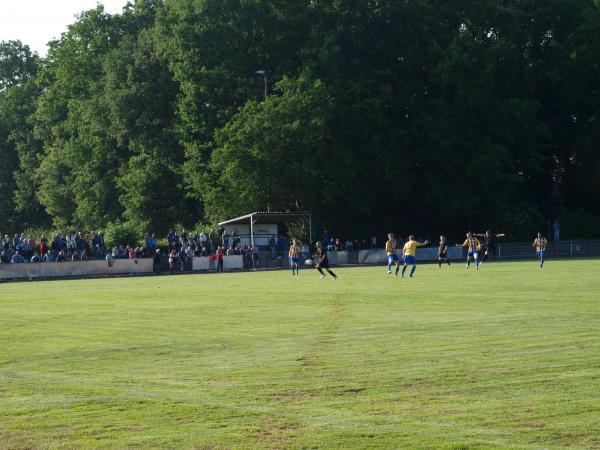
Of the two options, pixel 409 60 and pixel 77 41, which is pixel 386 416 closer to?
pixel 409 60

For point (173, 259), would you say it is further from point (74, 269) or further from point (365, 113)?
point (365, 113)

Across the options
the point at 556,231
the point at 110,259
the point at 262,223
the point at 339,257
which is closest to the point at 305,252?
the point at 339,257

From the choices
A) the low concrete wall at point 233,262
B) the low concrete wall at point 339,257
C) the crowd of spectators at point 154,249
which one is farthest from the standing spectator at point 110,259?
the low concrete wall at point 339,257

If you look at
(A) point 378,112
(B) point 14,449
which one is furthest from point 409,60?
(B) point 14,449

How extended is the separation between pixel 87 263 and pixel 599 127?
131ft

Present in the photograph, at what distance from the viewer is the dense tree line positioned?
69.1 metres

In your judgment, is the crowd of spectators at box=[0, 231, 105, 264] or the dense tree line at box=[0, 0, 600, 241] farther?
the dense tree line at box=[0, 0, 600, 241]

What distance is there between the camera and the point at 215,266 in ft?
202

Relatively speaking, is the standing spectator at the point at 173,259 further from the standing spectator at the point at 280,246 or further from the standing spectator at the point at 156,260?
the standing spectator at the point at 280,246

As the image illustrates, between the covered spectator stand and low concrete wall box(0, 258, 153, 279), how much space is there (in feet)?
21.9

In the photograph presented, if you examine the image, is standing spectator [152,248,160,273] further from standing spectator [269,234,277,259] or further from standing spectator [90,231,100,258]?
standing spectator [269,234,277,259]

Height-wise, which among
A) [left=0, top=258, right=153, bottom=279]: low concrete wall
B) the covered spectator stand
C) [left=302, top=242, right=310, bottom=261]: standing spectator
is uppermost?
the covered spectator stand

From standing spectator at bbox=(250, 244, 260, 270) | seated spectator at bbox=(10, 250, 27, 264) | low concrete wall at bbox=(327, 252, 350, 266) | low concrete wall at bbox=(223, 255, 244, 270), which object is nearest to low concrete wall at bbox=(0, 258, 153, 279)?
seated spectator at bbox=(10, 250, 27, 264)

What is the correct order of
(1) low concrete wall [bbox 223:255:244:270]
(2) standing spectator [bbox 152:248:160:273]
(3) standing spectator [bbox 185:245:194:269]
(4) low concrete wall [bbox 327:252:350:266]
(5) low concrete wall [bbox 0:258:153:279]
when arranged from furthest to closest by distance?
(4) low concrete wall [bbox 327:252:350:266]
(3) standing spectator [bbox 185:245:194:269]
(1) low concrete wall [bbox 223:255:244:270]
(2) standing spectator [bbox 152:248:160:273]
(5) low concrete wall [bbox 0:258:153:279]
